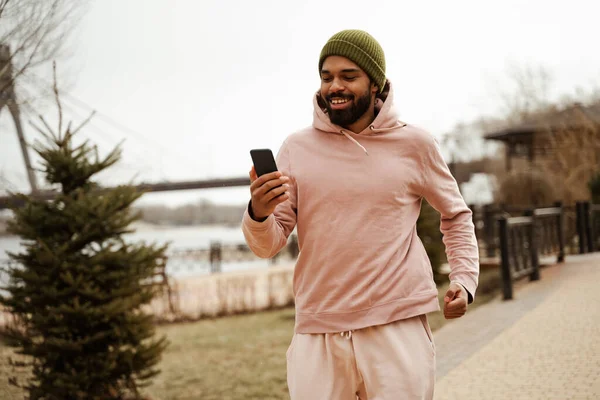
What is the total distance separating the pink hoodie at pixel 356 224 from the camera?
7.13 feet

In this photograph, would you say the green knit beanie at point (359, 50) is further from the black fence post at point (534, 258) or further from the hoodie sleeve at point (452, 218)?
the black fence post at point (534, 258)

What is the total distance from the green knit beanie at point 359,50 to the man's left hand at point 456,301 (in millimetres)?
725

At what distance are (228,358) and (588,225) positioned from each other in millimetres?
8813

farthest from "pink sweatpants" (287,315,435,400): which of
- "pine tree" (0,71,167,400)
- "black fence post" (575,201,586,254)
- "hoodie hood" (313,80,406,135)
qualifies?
"black fence post" (575,201,586,254)

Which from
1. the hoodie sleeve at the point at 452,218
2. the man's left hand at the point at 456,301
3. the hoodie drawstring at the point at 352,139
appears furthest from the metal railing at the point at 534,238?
the hoodie drawstring at the point at 352,139

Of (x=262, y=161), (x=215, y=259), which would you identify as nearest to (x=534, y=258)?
(x=262, y=161)

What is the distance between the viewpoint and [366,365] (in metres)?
2.14

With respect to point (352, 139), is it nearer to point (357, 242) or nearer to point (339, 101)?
point (339, 101)

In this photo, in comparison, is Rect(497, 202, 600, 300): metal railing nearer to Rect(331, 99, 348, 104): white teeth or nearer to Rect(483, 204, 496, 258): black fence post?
Rect(483, 204, 496, 258): black fence post

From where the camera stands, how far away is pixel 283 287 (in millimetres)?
16141

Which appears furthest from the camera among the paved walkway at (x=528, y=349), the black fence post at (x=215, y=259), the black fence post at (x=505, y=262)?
the black fence post at (x=215, y=259)

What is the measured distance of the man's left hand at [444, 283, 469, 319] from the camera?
221 cm

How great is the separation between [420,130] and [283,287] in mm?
14007

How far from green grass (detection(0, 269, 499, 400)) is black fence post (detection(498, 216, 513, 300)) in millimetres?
1012
